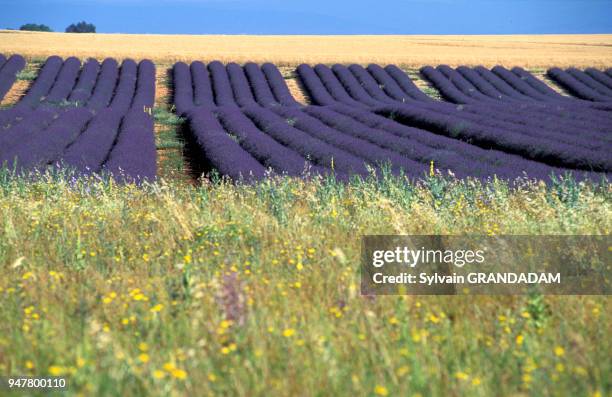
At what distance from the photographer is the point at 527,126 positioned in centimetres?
1766

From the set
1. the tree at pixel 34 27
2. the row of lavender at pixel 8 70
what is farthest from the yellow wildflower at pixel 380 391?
→ the tree at pixel 34 27

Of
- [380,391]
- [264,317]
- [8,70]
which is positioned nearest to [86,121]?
[8,70]

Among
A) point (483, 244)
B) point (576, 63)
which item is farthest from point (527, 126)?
point (576, 63)

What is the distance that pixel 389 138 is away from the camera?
631 inches

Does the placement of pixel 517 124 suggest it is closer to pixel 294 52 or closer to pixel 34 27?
pixel 294 52

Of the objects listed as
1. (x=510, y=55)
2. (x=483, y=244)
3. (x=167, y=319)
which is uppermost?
(x=510, y=55)

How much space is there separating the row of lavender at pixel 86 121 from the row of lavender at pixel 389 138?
5.50 ft

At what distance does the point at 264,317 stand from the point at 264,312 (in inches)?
1.9

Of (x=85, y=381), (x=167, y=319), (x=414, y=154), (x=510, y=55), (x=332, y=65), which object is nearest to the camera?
(x=85, y=381)

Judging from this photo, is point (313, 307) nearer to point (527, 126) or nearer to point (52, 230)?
point (52, 230)

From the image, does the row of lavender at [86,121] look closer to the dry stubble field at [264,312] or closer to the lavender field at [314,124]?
the lavender field at [314,124]

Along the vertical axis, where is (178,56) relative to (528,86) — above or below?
above

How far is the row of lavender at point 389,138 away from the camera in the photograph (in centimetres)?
1285

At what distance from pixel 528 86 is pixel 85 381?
3252cm
